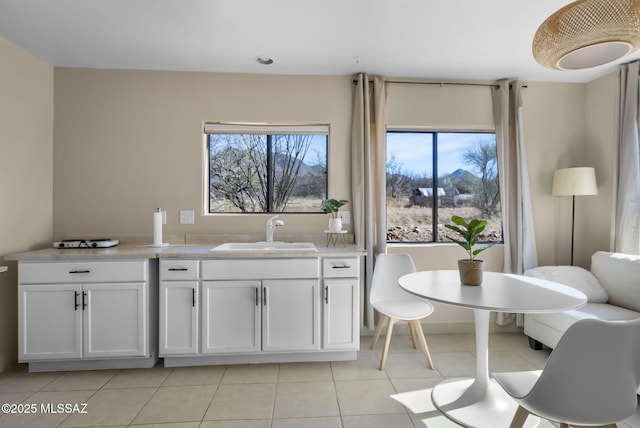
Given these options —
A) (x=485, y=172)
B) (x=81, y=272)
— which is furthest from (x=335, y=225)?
(x=81, y=272)

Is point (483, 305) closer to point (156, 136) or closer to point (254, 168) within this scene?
point (254, 168)

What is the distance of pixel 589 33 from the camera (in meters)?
1.40

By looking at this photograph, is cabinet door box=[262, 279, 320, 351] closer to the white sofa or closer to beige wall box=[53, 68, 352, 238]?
beige wall box=[53, 68, 352, 238]

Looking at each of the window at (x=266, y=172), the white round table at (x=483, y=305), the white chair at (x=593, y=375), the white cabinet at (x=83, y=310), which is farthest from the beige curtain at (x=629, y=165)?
the white cabinet at (x=83, y=310)

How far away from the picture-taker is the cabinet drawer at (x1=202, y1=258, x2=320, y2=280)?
2416 mm

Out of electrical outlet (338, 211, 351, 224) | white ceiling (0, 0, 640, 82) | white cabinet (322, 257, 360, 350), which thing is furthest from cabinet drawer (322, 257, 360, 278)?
white ceiling (0, 0, 640, 82)

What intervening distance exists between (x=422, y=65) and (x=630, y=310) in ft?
8.25

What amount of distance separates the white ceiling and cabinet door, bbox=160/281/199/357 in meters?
1.82

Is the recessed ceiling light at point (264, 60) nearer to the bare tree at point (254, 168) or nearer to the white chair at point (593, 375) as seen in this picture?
the bare tree at point (254, 168)

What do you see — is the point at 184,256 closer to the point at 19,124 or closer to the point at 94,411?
the point at 94,411

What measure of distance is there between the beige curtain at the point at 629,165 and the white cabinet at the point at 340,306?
92.7 inches

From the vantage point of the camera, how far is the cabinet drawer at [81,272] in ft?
7.54

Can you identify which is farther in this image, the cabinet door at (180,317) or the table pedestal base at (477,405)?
the cabinet door at (180,317)

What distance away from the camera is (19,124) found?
100 inches
